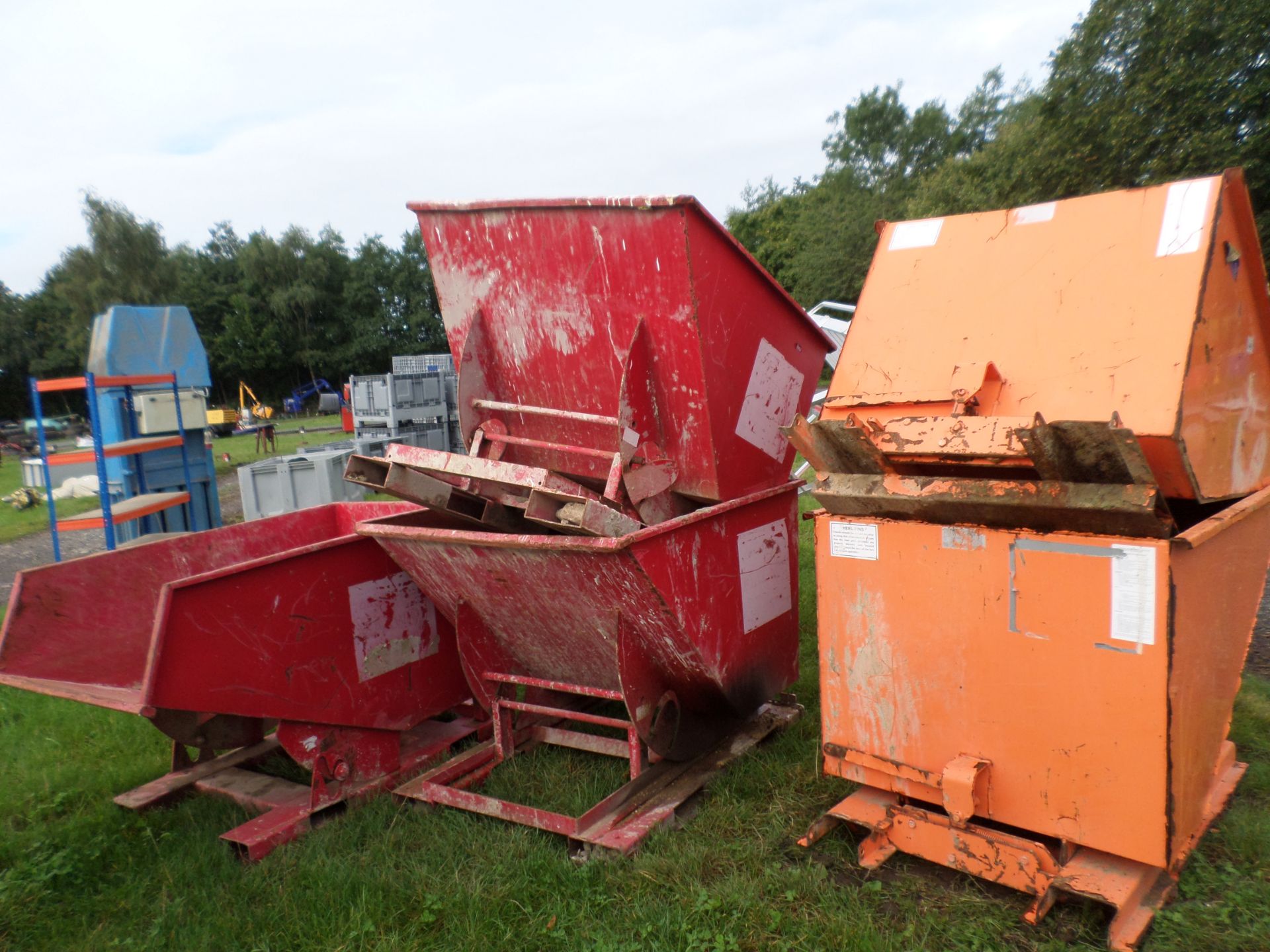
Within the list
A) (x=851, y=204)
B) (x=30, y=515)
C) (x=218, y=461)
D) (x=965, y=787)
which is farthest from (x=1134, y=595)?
(x=851, y=204)

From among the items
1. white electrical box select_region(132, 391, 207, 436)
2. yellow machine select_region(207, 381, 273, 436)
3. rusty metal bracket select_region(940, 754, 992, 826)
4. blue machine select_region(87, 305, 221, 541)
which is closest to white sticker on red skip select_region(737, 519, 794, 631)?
rusty metal bracket select_region(940, 754, 992, 826)

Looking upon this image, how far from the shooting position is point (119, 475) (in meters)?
6.21

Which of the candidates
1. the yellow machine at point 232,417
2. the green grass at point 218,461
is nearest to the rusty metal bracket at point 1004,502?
the green grass at point 218,461

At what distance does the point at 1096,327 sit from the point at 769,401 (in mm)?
1378

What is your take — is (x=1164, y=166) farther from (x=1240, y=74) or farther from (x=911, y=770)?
(x=911, y=770)

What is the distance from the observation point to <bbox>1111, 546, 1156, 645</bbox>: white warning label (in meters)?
2.04

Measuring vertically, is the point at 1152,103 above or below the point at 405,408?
above

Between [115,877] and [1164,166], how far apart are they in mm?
18341

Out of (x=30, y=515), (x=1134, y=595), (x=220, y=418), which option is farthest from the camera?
(x=220, y=418)

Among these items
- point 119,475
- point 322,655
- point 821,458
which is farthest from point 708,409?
point 119,475

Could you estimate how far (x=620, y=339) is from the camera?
3.19 m

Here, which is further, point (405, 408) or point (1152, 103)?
point (1152, 103)

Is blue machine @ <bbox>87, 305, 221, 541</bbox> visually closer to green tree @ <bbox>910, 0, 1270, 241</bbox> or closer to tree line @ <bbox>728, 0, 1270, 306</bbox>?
tree line @ <bbox>728, 0, 1270, 306</bbox>

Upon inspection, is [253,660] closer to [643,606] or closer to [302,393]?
[643,606]
